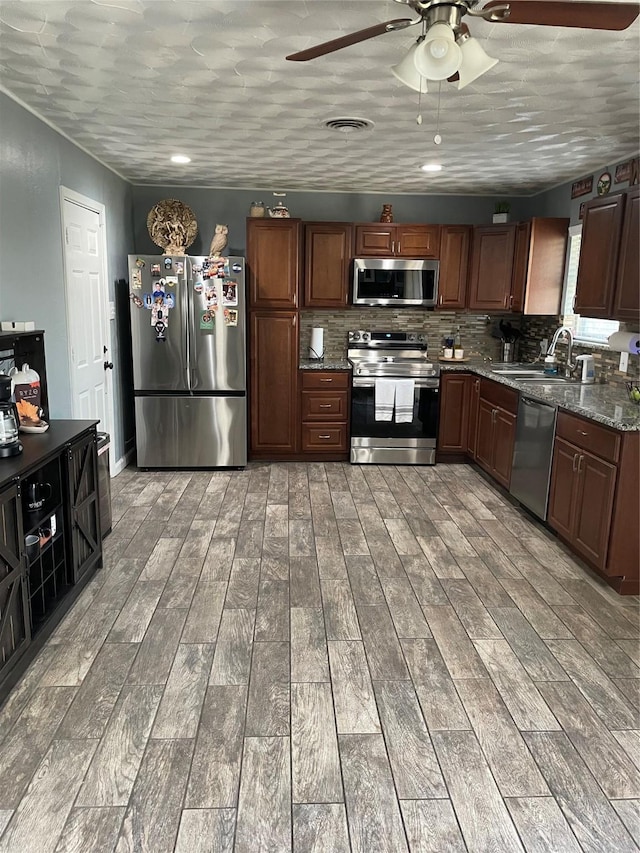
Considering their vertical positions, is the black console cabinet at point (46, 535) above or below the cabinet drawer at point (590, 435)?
below

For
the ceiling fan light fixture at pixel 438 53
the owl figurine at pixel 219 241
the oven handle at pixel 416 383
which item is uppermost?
the ceiling fan light fixture at pixel 438 53

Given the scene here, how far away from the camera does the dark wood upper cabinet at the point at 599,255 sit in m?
3.60

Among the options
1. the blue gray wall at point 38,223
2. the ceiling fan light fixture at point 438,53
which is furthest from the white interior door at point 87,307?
the ceiling fan light fixture at point 438,53

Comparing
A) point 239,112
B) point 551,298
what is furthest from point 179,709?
point 551,298

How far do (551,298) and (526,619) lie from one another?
10.7ft

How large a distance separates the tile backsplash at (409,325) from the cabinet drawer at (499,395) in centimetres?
97

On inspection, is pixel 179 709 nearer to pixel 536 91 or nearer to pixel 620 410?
pixel 620 410

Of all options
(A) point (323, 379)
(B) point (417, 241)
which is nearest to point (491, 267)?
(B) point (417, 241)

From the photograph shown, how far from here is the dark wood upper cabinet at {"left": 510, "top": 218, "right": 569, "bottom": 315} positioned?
16.7ft

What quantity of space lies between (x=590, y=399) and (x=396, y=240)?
2598mm

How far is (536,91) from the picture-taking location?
299cm

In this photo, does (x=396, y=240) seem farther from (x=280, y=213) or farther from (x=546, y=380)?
(x=546, y=380)

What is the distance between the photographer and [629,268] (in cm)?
344

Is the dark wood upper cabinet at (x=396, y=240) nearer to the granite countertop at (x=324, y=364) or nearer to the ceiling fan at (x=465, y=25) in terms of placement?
the granite countertop at (x=324, y=364)
